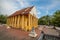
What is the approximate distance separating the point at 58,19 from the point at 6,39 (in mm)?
19209

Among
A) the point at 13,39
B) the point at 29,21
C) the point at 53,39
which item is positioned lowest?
the point at 53,39

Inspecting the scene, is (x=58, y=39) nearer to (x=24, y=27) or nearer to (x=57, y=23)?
(x=24, y=27)

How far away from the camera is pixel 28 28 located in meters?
8.37

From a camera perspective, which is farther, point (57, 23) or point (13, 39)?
point (57, 23)

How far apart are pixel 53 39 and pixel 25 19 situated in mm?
2807

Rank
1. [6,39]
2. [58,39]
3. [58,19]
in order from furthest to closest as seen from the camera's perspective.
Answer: [58,19] < [58,39] < [6,39]

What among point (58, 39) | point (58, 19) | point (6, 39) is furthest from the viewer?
point (58, 19)

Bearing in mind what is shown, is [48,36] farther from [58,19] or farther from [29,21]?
[58,19]

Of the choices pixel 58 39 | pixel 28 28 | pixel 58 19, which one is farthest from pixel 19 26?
pixel 58 19

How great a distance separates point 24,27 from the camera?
8484 millimetres

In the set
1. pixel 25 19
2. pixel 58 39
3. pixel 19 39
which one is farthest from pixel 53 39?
pixel 19 39

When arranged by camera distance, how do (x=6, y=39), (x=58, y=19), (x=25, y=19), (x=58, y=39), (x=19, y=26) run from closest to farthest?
(x=6, y=39) < (x=58, y=39) < (x=25, y=19) < (x=19, y=26) < (x=58, y=19)

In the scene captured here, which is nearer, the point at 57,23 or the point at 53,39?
the point at 53,39

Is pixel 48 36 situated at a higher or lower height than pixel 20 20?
lower
